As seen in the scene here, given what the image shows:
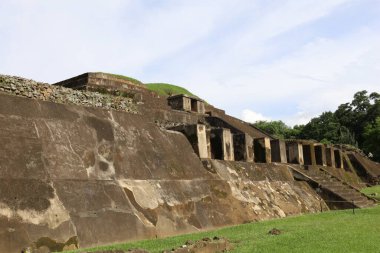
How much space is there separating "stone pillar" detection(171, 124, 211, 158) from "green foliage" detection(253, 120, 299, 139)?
3435 centimetres

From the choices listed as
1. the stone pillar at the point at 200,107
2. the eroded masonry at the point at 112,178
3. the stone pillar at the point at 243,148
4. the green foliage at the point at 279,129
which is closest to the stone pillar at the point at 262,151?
the stone pillar at the point at 243,148

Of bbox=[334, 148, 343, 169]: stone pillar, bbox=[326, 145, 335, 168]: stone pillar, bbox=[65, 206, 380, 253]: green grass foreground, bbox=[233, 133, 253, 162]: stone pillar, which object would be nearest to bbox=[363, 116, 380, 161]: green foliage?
bbox=[334, 148, 343, 169]: stone pillar

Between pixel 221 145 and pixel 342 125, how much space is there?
36723 mm

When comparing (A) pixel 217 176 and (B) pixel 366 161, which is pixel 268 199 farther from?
(B) pixel 366 161

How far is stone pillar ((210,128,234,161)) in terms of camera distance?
12203mm

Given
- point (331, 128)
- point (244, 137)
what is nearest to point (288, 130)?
point (331, 128)

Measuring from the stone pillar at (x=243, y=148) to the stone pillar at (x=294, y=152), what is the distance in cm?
347

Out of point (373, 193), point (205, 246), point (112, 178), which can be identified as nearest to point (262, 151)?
point (373, 193)

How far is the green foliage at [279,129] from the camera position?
153ft

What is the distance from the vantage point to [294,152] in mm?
16516

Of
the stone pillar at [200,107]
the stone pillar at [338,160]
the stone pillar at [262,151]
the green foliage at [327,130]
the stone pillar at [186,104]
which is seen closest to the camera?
the stone pillar at [262,151]

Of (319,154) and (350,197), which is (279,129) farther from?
(350,197)

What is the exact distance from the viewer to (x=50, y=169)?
22.5ft

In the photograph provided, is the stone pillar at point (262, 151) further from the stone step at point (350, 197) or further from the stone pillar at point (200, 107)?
the stone pillar at point (200, 107)
